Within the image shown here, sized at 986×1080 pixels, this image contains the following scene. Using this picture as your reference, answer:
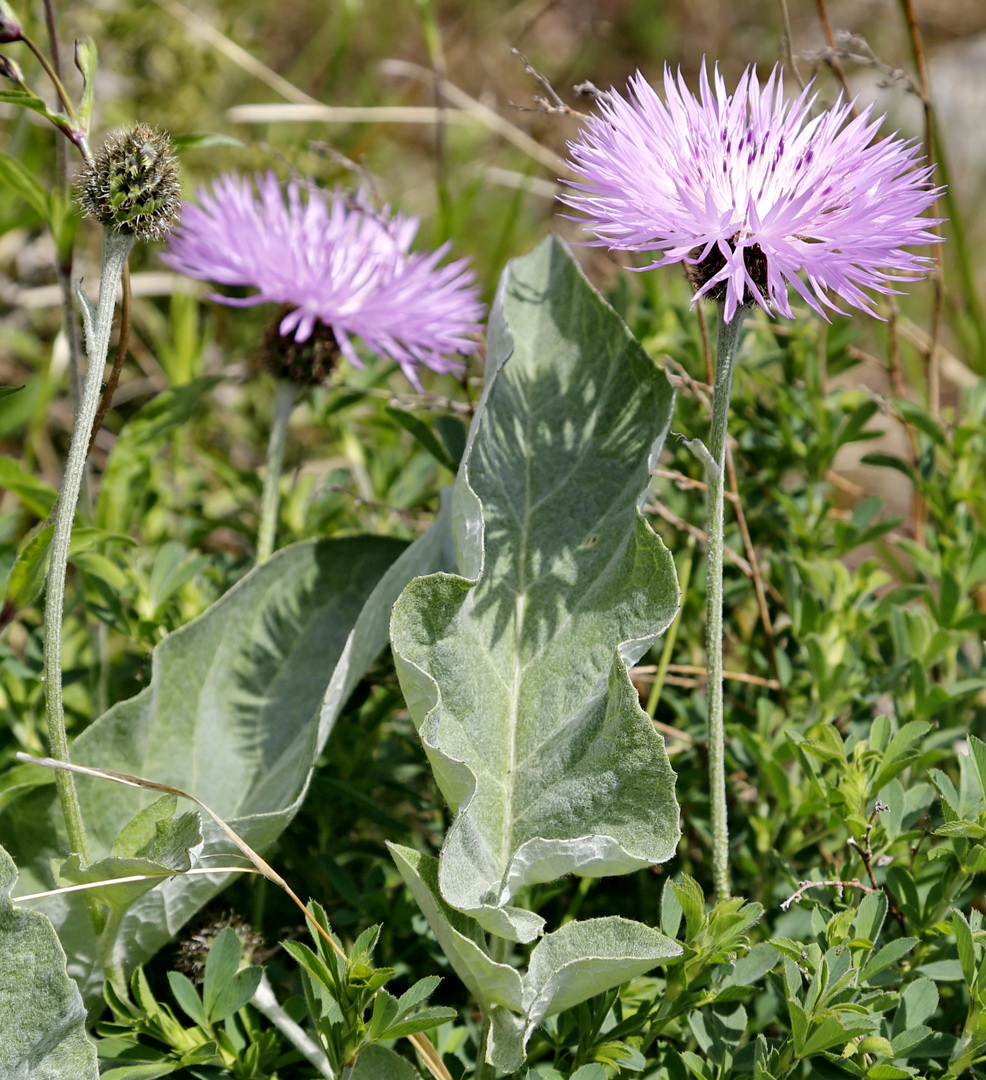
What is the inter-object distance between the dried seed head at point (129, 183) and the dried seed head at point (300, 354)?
1.76 feet

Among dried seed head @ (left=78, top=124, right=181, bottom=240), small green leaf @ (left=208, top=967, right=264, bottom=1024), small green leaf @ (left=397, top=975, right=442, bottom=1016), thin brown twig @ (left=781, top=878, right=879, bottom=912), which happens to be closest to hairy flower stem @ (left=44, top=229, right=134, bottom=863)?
dried seed head @ (left=78, top=124, right=181, bottom=240)

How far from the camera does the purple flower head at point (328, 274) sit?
146 cm

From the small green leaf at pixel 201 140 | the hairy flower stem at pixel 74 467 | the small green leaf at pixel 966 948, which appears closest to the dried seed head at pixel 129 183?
the hairy flower stem at pixel 74 467

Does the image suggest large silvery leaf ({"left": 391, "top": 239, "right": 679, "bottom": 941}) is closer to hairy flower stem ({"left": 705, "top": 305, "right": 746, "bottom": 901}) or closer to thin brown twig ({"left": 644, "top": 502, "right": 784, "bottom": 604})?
hairy flower stem ({"left": 705, "top": 305, "right": 746, "bottom": 901})

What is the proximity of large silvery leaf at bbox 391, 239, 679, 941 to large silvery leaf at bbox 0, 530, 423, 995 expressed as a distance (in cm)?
11

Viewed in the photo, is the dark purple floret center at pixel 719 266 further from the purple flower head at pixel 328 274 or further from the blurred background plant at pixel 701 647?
the purple flower head at pixel 328 274

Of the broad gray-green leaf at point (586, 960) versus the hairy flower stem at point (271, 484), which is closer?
the broad gray-green leaf at point (586, 960)

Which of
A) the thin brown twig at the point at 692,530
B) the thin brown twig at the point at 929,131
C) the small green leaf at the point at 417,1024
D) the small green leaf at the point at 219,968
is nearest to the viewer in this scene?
the small green leaf at the point at 417,1024

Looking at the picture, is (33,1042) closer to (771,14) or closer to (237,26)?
(237,26)

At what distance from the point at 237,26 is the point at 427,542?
2.66 m

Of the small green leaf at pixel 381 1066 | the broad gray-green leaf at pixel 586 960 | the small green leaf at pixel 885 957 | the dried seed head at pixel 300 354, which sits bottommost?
the small green leaf at pixel 381 1066

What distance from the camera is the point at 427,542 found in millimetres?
1243

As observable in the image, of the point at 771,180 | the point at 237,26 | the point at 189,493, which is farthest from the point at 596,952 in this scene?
the point at 237,26

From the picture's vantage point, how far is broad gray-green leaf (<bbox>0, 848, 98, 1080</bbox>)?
98 centimetres
